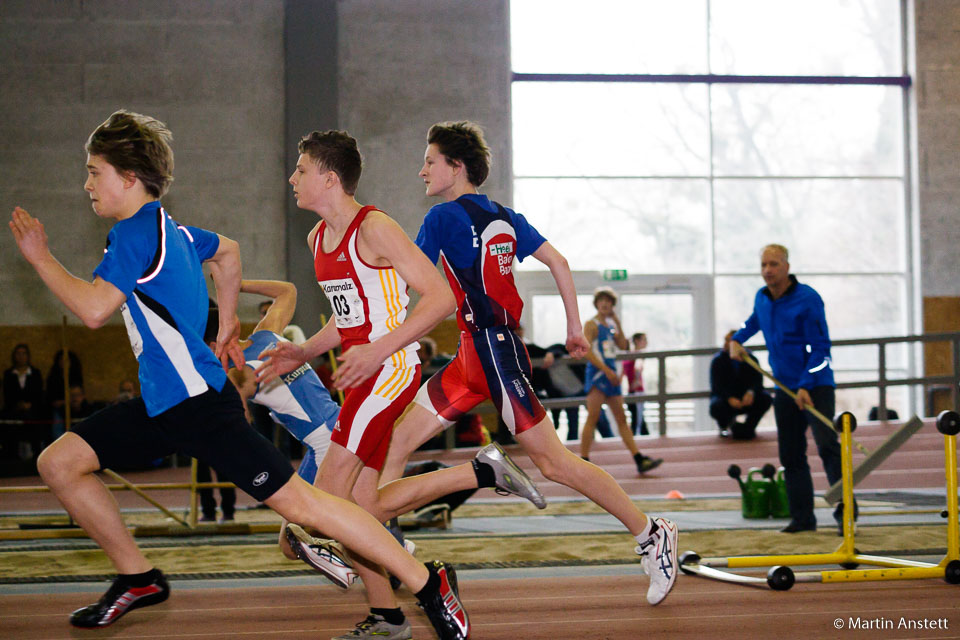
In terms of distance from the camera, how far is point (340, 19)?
13305mm

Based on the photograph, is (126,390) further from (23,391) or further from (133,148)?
(133,148)

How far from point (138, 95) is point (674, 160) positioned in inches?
292

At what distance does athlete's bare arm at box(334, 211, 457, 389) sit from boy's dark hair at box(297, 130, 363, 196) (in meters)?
0.21

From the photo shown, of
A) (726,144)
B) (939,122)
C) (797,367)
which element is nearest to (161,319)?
(797,367)

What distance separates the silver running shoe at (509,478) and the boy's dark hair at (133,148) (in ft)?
4.97

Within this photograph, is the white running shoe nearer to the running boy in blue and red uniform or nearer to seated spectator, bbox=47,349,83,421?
the running boy in blue and red uniform

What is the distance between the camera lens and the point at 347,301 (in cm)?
315

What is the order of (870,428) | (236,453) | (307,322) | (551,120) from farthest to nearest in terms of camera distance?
(551,120), (307,322), (870,428), (236,453)

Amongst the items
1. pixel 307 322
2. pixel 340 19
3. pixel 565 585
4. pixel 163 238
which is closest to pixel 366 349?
pixel 163 238

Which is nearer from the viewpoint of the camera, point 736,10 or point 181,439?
point 181,439

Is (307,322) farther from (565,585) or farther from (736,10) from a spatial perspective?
(565,585)

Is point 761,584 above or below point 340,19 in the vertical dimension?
below

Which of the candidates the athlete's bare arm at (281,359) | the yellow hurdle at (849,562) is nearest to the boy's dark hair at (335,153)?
the athlete's bare arm at (281,359)

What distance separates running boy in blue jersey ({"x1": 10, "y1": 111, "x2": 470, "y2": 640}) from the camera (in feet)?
8.64
